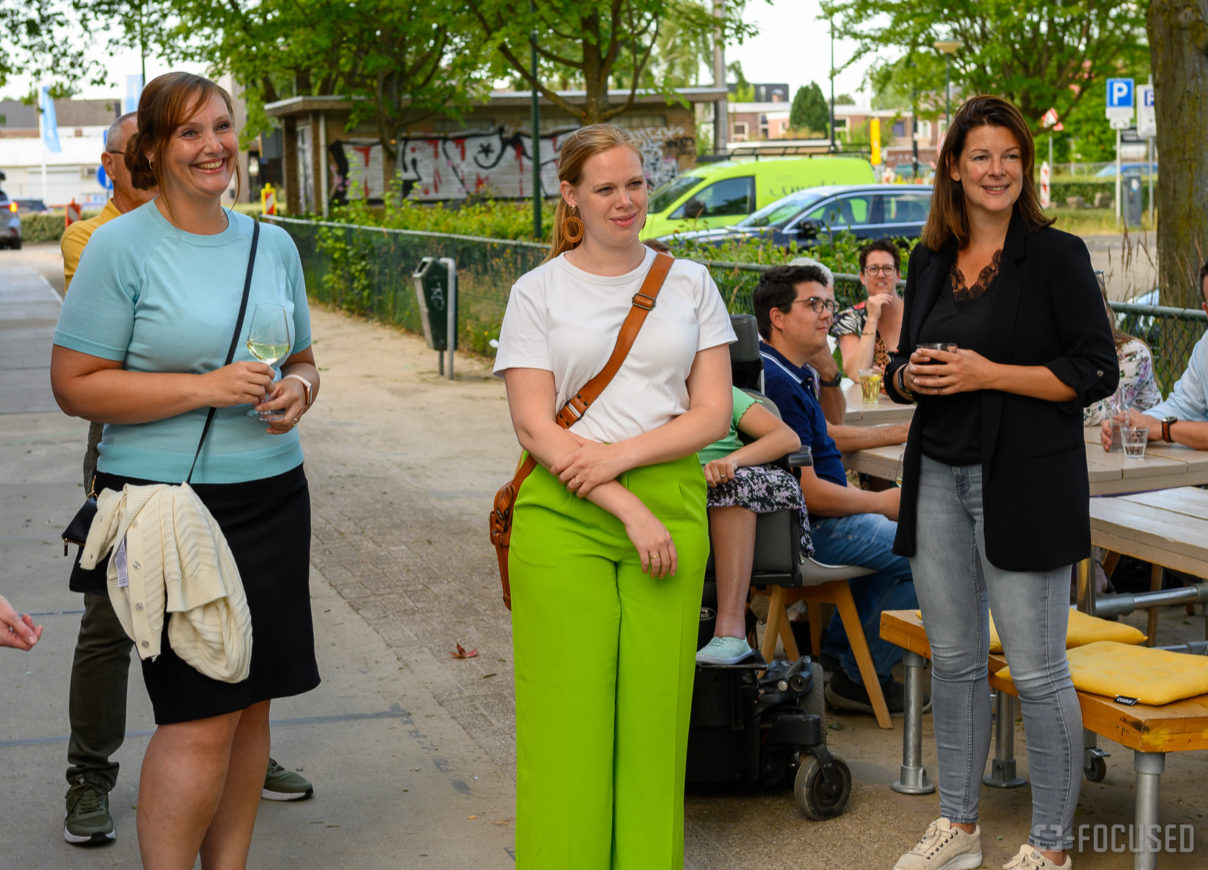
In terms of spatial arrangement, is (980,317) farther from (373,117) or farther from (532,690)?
(373,117)

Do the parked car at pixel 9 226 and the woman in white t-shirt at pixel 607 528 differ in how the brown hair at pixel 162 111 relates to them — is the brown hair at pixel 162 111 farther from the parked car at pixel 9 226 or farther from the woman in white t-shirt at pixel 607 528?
the parked car at pixel 9 226

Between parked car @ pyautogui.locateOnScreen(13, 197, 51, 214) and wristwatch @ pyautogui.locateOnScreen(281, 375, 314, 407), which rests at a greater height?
parked car @ pyautogui.locateOnScreen(13, 197, 51, 214)

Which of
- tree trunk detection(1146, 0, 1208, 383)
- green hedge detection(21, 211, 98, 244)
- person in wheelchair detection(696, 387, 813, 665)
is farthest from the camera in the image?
green hedge detection(21, 211, 98, 244)

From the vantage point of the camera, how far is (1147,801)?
3551 mm

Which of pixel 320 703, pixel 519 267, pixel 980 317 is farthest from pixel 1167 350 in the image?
pixel 519 267

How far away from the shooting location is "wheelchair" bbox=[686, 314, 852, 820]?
163 inches

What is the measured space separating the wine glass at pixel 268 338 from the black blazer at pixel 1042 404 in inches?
69.1

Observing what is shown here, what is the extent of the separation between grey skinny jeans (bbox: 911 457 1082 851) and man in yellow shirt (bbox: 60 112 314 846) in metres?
2.29

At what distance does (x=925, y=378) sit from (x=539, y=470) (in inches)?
40.8

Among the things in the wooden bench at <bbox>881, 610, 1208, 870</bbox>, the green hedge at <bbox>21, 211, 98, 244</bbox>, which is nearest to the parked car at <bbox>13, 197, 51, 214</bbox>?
the green hedge at <bbox>21, 211, 98, 244</bbox>

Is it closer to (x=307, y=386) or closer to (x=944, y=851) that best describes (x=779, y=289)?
(x=944, y=851)

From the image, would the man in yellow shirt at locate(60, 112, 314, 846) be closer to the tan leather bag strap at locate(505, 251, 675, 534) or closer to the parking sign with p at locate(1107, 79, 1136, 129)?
the tan leather bag strap at locate(505, 251, 675, 534)

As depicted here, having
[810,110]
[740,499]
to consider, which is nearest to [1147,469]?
[740,499]

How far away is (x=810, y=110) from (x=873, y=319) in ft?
343
